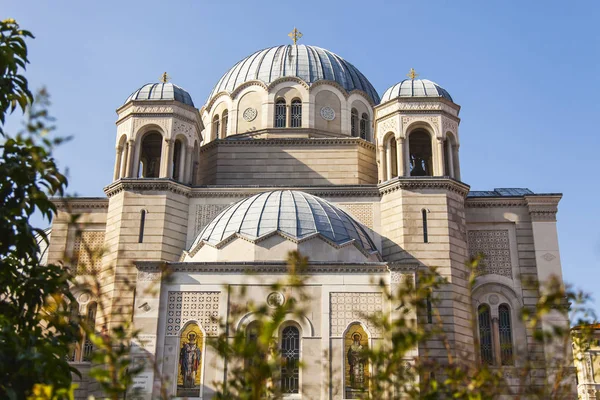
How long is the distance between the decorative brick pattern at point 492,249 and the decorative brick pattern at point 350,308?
582cm

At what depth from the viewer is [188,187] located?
25.6 metres

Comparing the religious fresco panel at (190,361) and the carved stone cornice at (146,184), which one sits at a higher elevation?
the carved stone cornice at (146,184)

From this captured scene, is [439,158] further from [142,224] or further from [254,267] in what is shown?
[142,224]

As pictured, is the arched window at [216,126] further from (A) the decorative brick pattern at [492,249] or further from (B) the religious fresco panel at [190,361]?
(B) the religious fresco panel at [190,361]

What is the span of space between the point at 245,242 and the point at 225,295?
6.97 feet

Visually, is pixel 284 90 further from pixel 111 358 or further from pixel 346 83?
pixel 111 358

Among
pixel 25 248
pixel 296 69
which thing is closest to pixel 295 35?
pixel 296 69

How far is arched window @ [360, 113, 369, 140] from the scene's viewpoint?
3188 centimetres

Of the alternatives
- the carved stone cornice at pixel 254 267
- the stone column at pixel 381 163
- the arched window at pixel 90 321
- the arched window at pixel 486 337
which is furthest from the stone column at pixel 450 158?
the arched window at pixel 90 321

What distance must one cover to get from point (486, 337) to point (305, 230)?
23.3 feet

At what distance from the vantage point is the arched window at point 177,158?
2656 cm

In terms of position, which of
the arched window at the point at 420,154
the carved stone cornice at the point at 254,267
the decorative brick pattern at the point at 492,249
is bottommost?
the carved stone cornice at the point at 254,267

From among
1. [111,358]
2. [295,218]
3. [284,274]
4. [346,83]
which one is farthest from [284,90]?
[111,358]

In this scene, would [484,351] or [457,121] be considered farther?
[457,121]
